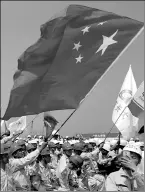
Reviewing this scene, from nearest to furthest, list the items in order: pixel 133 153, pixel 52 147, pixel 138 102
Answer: pixel 133 153 → pixel 138 102 → pixel 52 147

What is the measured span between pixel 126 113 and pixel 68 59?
3900 mm

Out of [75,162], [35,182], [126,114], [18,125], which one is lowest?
[35,182]

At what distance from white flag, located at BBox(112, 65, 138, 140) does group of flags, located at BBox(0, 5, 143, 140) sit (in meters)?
2.87

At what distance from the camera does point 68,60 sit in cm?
705

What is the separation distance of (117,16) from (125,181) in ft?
12.1

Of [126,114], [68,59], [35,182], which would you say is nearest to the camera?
[68,59]

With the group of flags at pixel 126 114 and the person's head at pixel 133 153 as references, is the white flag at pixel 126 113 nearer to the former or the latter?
the group of flags at pixel 126 114

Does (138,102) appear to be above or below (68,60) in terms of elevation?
below

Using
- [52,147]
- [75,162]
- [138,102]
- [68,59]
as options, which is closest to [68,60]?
[68,59]

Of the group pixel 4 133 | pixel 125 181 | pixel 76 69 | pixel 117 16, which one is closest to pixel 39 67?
pixel 76 69

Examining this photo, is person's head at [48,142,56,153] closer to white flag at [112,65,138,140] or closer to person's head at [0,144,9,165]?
white flag at [112,65,138,140]

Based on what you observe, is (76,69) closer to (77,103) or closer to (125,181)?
(77,103)

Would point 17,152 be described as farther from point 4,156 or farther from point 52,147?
point 52,147

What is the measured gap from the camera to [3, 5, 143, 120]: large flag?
678cm
